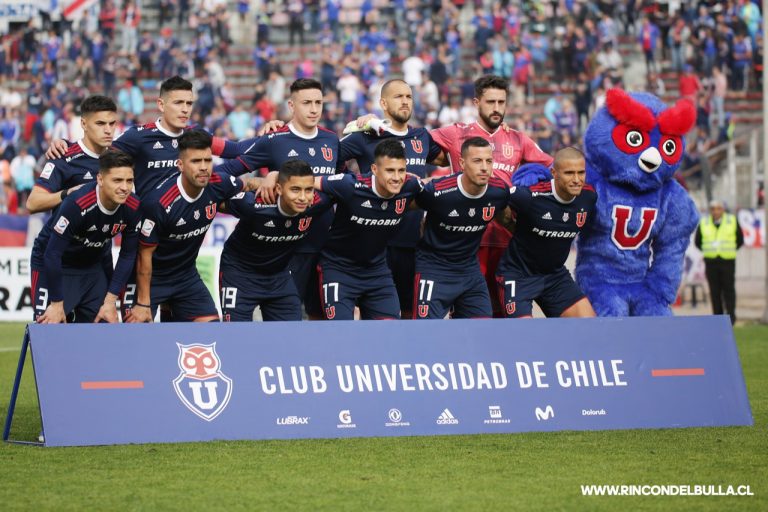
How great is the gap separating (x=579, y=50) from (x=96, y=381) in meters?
20.5

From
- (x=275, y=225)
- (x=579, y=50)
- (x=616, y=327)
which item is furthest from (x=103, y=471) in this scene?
(x=579, y=50)

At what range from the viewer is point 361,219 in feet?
28.3

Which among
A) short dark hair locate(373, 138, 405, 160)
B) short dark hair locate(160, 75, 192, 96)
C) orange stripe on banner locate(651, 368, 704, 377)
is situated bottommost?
orange stripe on banner locate(651, 368, 704, 377)

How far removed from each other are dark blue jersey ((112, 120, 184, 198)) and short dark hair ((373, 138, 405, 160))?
5.06 ft

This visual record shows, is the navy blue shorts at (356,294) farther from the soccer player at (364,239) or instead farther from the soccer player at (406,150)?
the soccer player at (406,150)

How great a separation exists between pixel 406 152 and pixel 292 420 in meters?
2.64

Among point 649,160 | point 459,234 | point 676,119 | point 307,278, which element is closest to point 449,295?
point 459,234

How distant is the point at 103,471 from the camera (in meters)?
6.50

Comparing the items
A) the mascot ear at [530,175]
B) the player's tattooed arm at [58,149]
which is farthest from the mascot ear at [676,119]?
the player's tattooed arm at [58,149]

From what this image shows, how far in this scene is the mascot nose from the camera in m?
9.03

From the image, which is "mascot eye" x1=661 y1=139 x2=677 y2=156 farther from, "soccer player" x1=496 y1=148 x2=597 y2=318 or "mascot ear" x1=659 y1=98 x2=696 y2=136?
"soccer player" x1=496 y1=148 x2=597 y2=318

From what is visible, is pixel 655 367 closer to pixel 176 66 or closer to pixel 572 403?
pixel 572 403

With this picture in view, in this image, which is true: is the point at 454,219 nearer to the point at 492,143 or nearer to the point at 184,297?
the point at 492,143

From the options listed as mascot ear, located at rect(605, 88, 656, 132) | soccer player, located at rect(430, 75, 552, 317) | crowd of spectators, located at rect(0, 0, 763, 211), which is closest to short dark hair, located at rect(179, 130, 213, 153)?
soccer player, located at rect(430, 75, 552, 317)
